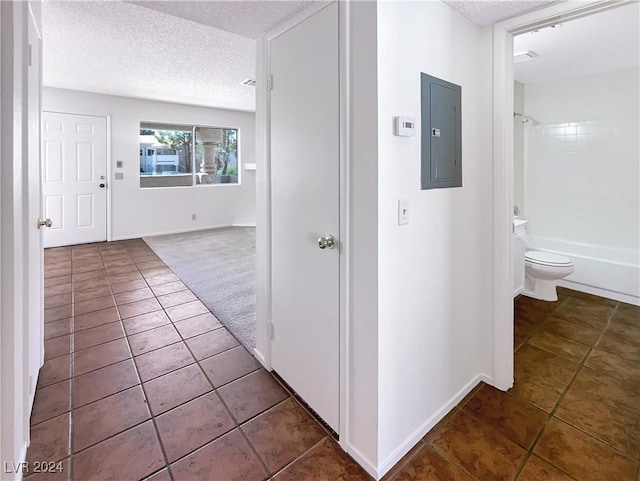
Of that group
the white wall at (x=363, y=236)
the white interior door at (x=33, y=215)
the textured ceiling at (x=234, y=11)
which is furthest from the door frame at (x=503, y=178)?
the white interior door at (x=33, y=215)

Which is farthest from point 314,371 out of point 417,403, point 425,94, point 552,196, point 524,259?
point 552,196

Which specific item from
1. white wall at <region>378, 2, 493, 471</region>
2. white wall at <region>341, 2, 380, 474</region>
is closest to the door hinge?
white wall at <region>341, 2, 380, 474</region>

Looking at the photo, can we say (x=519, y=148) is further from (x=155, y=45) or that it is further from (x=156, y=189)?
(x=156, y=189)

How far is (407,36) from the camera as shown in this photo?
137cm

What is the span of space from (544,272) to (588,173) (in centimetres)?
148

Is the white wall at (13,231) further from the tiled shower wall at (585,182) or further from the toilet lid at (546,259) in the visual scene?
the tiled shower wall at (585,182)

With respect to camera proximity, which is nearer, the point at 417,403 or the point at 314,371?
the point at 417,403

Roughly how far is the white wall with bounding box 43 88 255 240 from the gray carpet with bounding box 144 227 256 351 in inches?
13.3

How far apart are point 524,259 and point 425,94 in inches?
95.8

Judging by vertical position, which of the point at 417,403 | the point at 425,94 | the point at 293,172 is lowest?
the point at 417,403

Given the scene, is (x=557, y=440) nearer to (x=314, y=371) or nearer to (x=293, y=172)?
(x=314, y=371)

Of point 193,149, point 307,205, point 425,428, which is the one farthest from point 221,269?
point 193,149

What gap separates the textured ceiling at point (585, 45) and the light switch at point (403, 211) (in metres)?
1.77

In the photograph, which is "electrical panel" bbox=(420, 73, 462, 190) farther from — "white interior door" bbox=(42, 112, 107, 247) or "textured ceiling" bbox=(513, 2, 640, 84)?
"white interior door" bbox=(42, 112, 107, 247)
